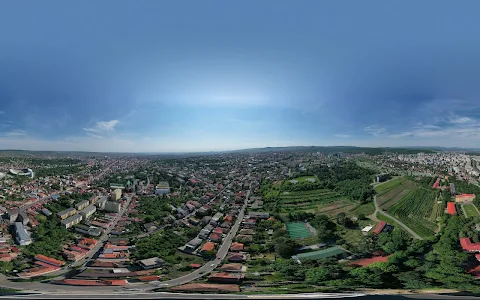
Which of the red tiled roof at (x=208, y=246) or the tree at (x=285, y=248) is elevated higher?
the tree at (x=285, y=248)

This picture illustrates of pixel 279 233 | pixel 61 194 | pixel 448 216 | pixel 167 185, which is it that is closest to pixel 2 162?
pixel 61 194

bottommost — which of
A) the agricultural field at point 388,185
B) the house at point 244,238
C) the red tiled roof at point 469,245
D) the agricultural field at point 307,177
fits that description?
the house at point 244,238

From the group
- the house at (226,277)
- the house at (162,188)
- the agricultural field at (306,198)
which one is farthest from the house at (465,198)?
the house at (162,188)

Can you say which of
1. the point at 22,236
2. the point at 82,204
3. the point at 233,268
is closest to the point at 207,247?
the point at 233,268

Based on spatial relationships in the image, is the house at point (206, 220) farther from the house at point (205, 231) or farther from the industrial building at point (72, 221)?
the industrial building at point (72, 221)

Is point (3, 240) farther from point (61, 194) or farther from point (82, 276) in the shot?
point (61, 194)

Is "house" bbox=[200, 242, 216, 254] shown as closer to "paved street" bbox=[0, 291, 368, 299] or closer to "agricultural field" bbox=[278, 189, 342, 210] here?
"paved street" bbox=[0, 291, 368, 299]
